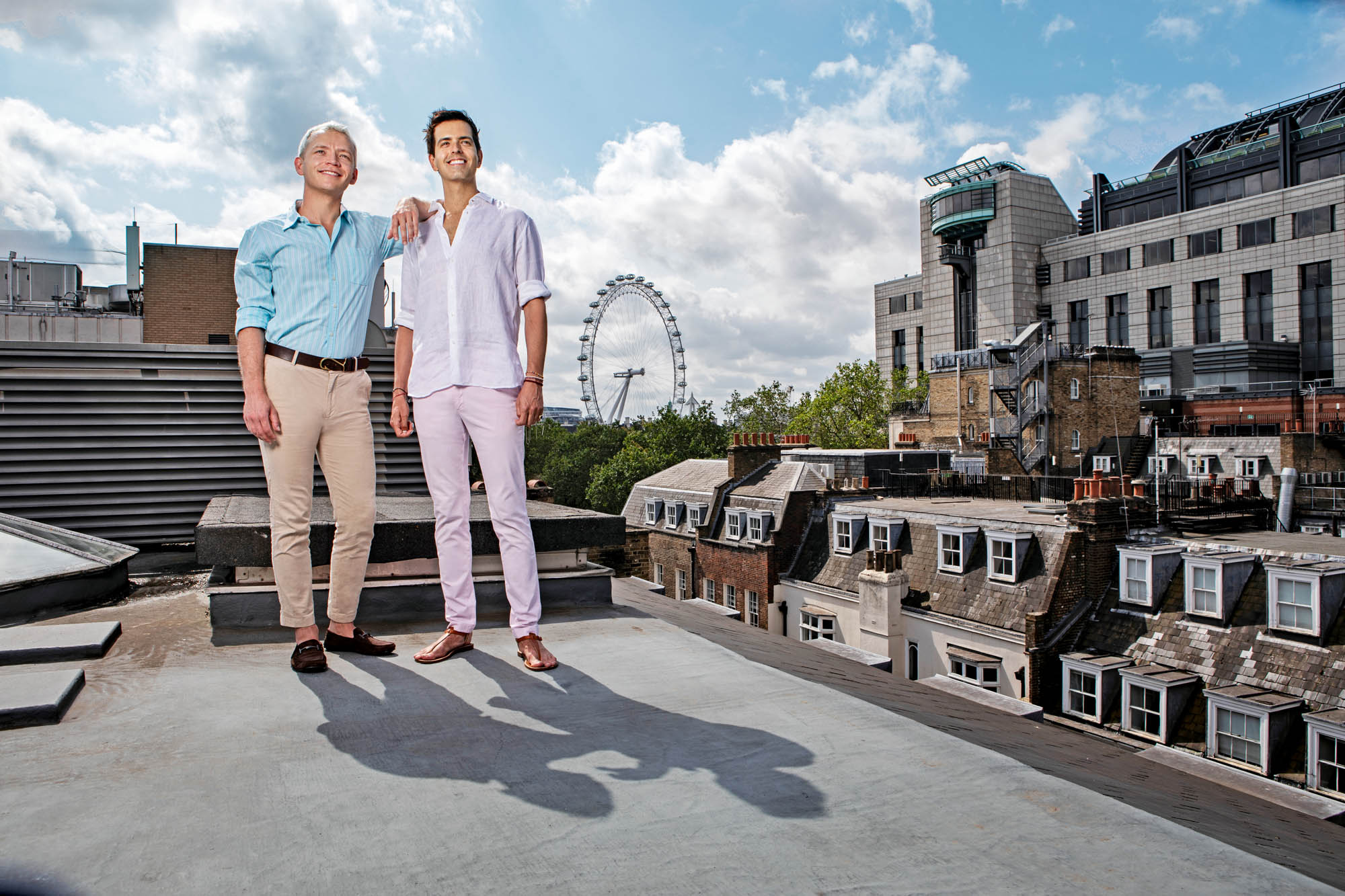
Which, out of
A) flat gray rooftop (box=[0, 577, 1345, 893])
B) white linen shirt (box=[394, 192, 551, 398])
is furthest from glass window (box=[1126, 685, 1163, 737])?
white linen shirt (box=[394, 192, 551, 398])

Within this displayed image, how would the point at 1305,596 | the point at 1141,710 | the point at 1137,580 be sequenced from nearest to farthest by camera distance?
the point at 1305,596, the point at 1141,710, the point at 1137,580

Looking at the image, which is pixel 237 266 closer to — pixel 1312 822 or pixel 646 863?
pixel 646 863

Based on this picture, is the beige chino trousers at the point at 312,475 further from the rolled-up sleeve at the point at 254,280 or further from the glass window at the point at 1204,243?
the glass window at the point at 1204,243

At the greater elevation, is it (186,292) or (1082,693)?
(186,292)

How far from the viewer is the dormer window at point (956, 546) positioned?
21.5 metres

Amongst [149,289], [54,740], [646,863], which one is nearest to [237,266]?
[54,740]

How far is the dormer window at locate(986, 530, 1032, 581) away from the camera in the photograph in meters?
19.9

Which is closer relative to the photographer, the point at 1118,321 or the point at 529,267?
the point at 529,267

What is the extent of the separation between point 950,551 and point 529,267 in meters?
19.5

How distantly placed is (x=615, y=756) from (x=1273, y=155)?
8344 centimetres

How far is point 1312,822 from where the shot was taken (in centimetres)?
436

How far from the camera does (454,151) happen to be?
454cm

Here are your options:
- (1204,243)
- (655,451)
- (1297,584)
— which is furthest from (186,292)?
(1204,243)

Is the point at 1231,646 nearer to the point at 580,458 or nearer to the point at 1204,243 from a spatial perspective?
the point at 580,458
